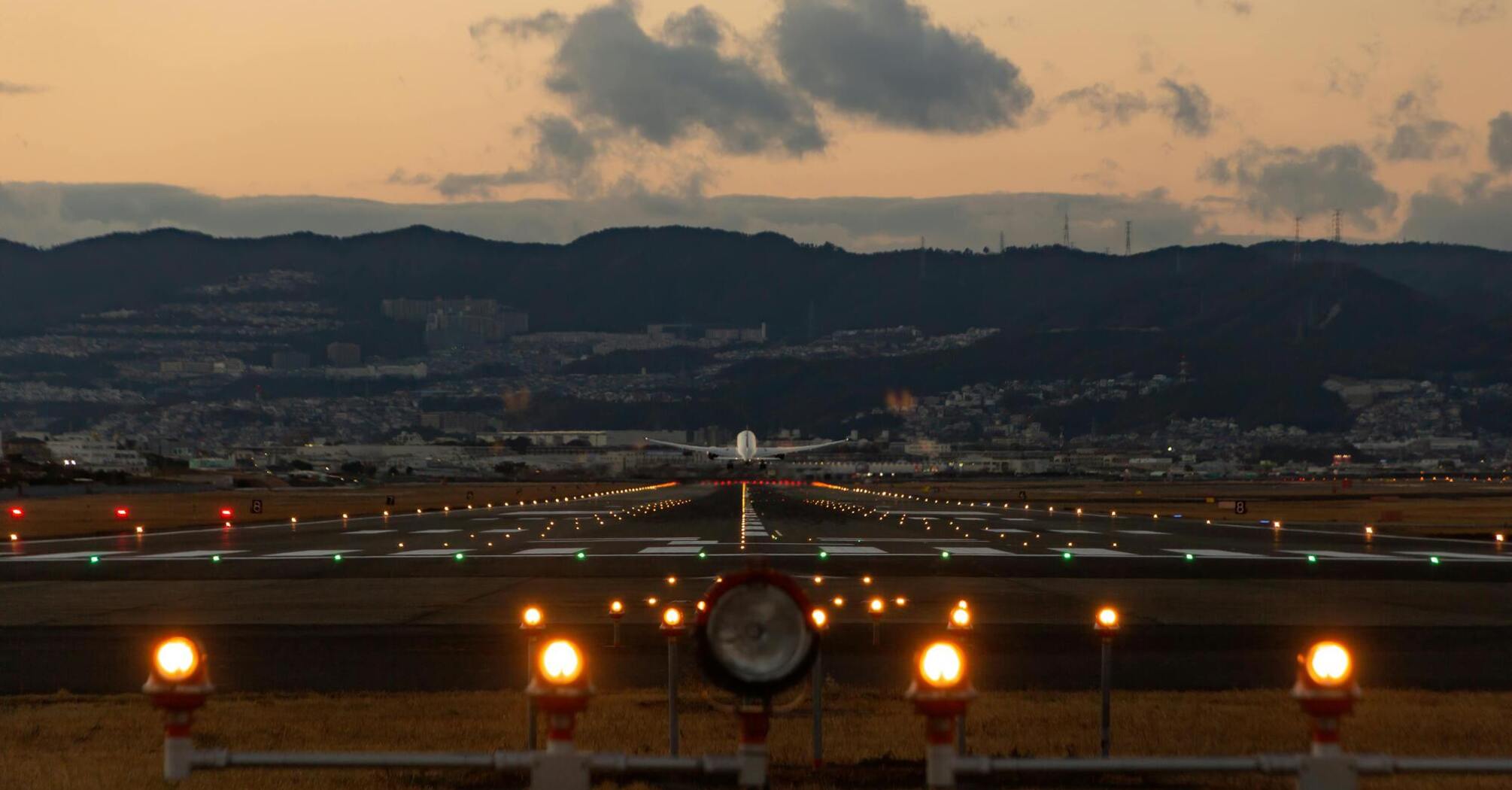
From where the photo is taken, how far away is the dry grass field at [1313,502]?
249ft

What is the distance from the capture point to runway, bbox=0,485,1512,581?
4131 centimetres

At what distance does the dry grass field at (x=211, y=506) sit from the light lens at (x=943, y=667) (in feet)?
193

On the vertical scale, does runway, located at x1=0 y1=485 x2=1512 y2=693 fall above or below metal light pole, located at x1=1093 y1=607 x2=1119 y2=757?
below

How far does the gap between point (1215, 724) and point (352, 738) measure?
29.0 feet

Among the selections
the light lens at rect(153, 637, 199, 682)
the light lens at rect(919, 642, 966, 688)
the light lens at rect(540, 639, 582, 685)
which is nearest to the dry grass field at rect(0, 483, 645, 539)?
the light lens at rect(153, 637, 199, 682)

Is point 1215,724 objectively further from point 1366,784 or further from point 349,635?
point 349,635

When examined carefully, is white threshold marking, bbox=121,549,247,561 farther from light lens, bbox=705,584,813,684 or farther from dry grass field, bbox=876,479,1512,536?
dry grass field, bbox=876,479,1512,536

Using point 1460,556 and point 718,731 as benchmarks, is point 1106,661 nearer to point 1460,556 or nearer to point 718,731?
point 718,731

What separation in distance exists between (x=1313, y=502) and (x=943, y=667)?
102 m

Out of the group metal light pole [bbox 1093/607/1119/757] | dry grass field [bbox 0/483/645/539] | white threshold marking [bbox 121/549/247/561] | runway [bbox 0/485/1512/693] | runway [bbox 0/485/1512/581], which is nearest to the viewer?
metal light pole [bbox 1093/607/1119/757]

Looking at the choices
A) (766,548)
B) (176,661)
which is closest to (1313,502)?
(766,548)

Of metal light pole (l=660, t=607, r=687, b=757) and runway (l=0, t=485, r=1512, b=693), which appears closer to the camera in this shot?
metal light pole (l=660, t=607, r=687, b=757)

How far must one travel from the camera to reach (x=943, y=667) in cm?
843

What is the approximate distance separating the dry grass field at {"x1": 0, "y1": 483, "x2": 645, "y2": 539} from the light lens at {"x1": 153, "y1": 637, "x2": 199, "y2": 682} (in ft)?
187
